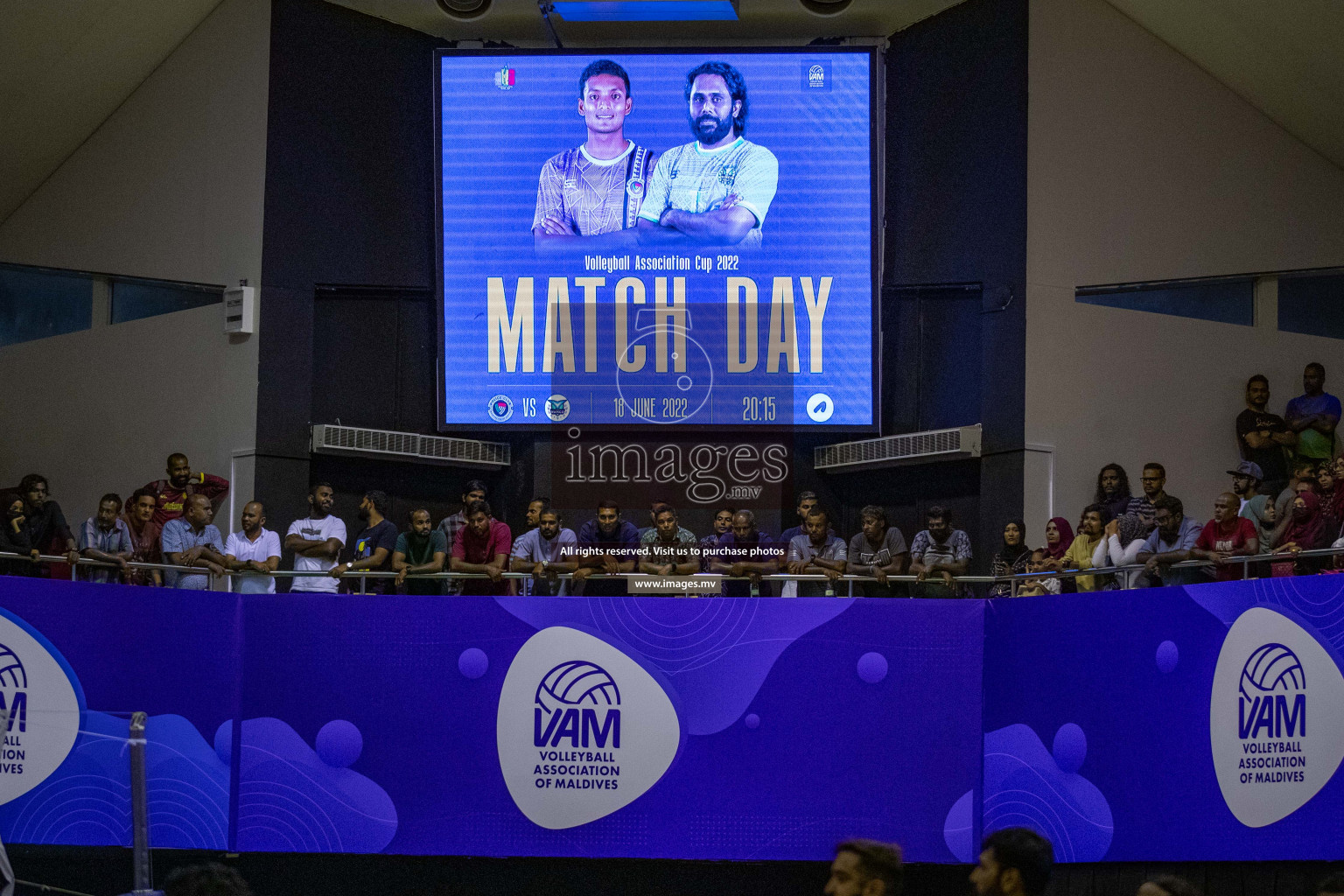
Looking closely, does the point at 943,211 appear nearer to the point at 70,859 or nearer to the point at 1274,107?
the point at 1274,107

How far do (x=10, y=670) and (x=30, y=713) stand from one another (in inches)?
11.4

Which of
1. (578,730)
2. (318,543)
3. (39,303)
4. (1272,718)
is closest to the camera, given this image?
(1272,718)

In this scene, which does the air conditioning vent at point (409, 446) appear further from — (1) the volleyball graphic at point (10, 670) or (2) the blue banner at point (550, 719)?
(1) the volleyball graphic at point (10, 670)

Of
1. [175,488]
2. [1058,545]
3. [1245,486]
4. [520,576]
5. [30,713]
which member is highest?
[1245,486]

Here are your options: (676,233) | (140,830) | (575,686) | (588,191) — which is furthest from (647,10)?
(140,830)

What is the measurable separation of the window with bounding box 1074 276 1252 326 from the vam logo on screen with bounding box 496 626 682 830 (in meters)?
4.90

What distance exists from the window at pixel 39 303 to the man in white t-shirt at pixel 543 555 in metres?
5.19

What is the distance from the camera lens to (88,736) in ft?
30.5

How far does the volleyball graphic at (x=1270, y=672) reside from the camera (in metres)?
8.07

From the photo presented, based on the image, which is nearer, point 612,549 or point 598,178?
point 612,549

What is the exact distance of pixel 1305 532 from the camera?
335 inches

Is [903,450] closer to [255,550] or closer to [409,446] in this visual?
[409,446]

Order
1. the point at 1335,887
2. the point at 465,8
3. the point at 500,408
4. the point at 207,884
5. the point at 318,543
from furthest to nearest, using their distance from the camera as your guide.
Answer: the point at 465,8 < the point at 500,408 < the point at 318,543 < the point at 1335,887 < the point at 207,884

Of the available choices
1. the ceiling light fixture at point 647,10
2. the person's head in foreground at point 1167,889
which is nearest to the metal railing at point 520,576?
the ceiling light fixture at point 647,10
